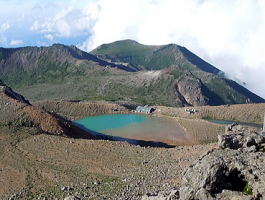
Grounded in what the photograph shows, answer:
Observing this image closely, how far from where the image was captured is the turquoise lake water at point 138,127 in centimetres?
8506

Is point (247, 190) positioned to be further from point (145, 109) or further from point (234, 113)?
point (234, 113)

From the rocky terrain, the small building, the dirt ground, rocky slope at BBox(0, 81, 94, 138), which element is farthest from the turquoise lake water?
the rocky terrain

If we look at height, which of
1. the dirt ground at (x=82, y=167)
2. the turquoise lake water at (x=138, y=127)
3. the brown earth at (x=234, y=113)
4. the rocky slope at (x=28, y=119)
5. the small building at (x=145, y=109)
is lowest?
the dirt ground at (x=82, y=167)

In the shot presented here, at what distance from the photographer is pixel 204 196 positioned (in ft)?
72.6

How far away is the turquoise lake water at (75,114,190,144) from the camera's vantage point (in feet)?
279

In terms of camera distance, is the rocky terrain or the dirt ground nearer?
the rocky terrain

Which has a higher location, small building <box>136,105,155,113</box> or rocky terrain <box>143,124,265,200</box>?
small building <box>136,105,155,113</box>

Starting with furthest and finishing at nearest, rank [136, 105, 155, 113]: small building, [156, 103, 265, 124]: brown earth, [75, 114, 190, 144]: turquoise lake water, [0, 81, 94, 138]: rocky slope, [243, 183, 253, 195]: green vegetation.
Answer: [156, 103, 265, 124]: brown earth
[136, 105, 155, 113]: small building
[75, 114, 190, 144]: turquoise lake water
[0, 81, 94, 138]: rocky slope
[243, 183, 253, 195]: green vegetation

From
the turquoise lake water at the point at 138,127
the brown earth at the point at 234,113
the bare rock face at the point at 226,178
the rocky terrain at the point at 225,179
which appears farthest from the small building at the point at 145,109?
the bare rock face at the point at 226,178

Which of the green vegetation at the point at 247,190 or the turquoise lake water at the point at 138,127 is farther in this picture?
the turquoise lake water at the point at 138,127

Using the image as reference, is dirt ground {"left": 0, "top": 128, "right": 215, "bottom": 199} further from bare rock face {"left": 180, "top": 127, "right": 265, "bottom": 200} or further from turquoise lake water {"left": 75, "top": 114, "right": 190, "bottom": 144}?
turquoise lake water {"left": 75, "top": 114, "right": 190, "bottom": 144}

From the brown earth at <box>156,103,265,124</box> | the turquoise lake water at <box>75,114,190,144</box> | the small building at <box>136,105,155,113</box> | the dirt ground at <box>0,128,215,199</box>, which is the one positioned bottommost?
the dirt ground at <box>0,128,215,199</box>

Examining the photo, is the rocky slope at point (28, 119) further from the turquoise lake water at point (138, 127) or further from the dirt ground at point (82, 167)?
the turquoise lake water at point (138, 127)

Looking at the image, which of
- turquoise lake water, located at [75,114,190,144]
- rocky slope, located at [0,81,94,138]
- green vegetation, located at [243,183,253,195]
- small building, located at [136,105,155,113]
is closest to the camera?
green vegetation, located at [243,183,253,195]
